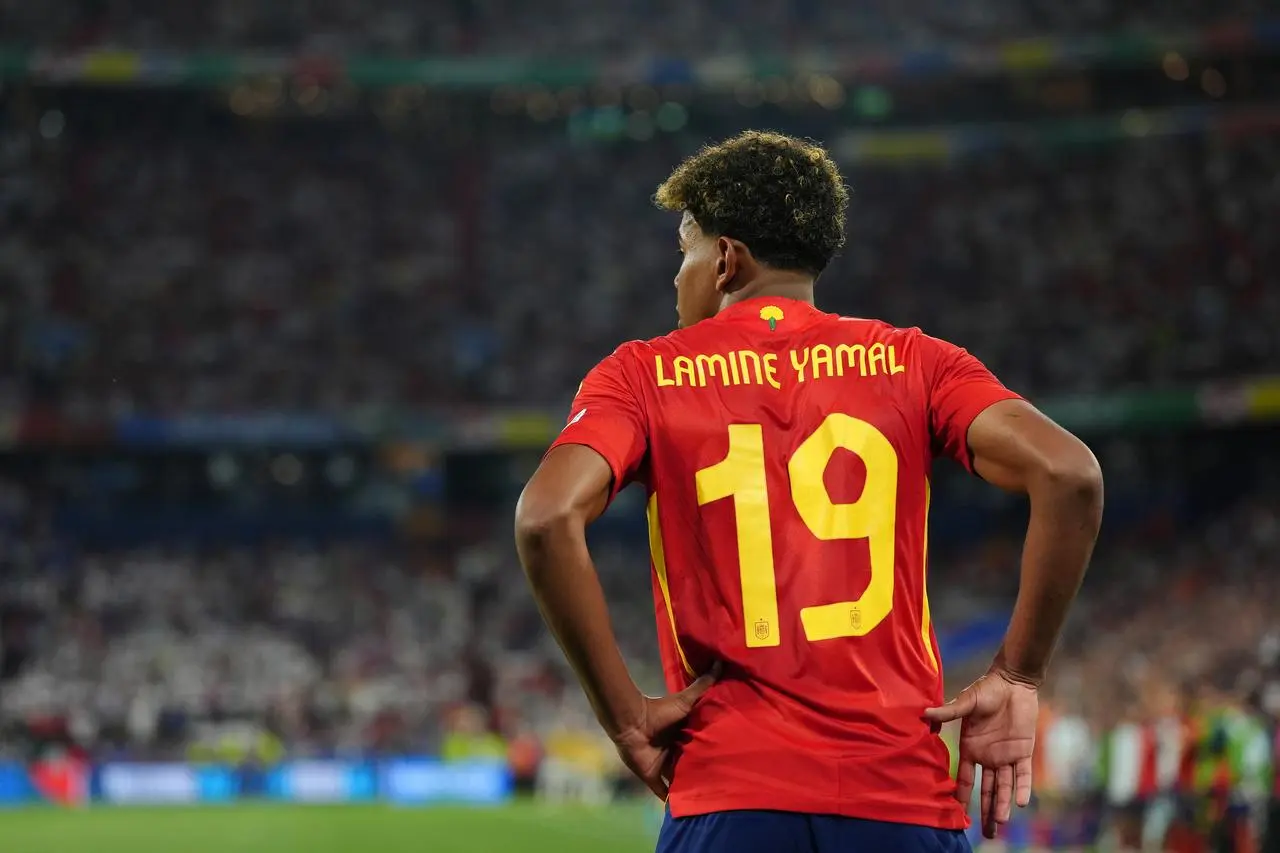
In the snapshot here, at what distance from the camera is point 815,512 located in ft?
9.77

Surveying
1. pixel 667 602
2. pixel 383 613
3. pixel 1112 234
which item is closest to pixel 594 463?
pixel 667 602

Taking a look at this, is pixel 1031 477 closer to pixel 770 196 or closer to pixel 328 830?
pixel 770 196

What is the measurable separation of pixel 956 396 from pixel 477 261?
33.1 metres

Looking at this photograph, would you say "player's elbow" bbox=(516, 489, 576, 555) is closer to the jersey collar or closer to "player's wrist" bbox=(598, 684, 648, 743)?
"player's wrist" bbox=(598, 684, 648, 743)

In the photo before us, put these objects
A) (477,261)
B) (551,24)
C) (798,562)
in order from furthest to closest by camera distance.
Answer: (551,24), (477,261), (798,562)

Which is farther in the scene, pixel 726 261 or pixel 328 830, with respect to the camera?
pixel 328 830

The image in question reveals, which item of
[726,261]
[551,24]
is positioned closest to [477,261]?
[551,24]

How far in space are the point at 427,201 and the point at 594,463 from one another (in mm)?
34035

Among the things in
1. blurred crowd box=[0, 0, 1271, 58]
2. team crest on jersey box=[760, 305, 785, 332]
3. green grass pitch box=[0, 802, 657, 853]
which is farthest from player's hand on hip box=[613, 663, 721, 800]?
blurred crowd box=[0, 0, 1271, 58]

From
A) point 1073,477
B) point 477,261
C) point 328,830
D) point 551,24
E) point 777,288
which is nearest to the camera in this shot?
point 1073,477

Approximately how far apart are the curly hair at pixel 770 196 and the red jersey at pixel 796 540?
0.18 meters

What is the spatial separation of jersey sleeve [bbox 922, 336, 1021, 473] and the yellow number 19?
0.12 m

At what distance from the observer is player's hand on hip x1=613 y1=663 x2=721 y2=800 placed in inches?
117

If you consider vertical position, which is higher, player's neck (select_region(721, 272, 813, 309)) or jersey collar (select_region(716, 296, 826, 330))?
player's neck (select_region(721, 272, 813, 309))
